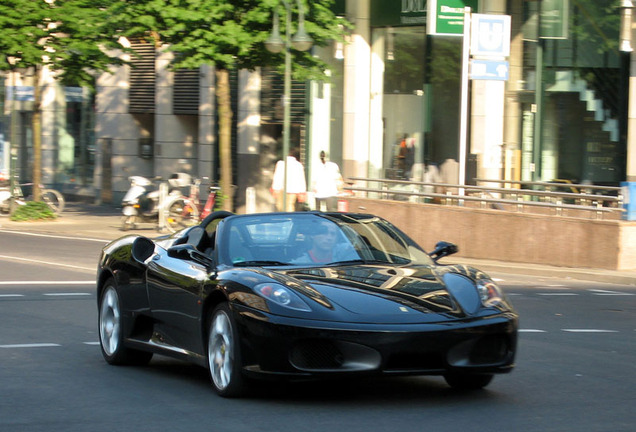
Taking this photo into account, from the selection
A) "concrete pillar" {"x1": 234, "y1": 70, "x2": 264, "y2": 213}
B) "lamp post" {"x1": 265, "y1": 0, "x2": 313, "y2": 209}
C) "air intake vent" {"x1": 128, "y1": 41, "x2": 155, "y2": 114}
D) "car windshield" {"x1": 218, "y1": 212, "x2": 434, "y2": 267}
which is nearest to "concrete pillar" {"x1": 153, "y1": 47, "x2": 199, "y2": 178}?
"air intake vent" {"x1": 128, "y1": 41, "x2": 155, "y2": 114}

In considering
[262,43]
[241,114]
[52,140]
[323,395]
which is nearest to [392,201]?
[262,43]

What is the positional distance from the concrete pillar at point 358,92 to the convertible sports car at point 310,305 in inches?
810

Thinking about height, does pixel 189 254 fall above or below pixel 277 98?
below

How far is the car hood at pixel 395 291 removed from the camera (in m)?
6.79

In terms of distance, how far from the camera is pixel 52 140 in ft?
138

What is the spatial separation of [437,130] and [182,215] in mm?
6364

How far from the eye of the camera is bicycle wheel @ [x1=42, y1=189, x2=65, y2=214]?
103ft

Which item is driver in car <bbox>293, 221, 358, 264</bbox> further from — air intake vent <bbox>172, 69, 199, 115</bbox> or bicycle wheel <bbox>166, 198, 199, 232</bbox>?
air intake vent <bbox>172, 69, 199, 115</bbox>

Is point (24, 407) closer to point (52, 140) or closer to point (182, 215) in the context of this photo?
point (182, 215)

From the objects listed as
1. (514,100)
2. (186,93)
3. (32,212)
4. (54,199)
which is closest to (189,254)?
(514,100)

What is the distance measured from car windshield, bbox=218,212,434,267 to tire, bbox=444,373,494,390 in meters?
0.84

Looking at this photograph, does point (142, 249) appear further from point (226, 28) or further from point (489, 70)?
point (226, 28)

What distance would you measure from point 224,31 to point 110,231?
20.3ft

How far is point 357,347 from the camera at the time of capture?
21.9ft
